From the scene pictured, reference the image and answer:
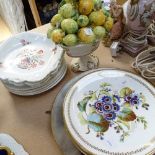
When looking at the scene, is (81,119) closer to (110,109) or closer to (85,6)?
(110,109)

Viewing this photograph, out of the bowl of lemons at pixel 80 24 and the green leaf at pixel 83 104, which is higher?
the bowl of lemons at pixel 80 24

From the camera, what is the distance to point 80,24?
0.62 metres

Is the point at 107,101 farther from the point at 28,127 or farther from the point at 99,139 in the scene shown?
the point at 28,127

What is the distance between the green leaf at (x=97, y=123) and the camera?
23.1 inches

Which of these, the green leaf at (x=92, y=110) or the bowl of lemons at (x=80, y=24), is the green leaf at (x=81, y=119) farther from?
the bowl of lemons at (x=80, y=24)

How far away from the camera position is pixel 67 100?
24.8 inches

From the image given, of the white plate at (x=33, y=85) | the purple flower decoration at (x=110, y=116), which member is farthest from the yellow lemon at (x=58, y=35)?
the purple flower decoration at (x=110, y=116)

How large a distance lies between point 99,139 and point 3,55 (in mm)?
395

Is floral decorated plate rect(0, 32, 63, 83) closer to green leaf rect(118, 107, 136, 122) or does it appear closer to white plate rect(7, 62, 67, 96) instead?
white plate rect(7, 62, 67, 96)

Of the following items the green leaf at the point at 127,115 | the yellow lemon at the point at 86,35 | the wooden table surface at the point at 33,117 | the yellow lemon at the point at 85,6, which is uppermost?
the yellow lemon at the point at 85,6

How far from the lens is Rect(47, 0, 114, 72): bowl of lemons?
614mm

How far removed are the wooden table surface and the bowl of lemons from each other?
0.48 ft

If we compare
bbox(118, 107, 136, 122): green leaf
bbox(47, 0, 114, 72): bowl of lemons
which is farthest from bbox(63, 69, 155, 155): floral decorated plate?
bbox(47, 0, 114, 72): bowl of lemons

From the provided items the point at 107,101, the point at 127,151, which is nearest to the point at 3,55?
the point at 107,101
